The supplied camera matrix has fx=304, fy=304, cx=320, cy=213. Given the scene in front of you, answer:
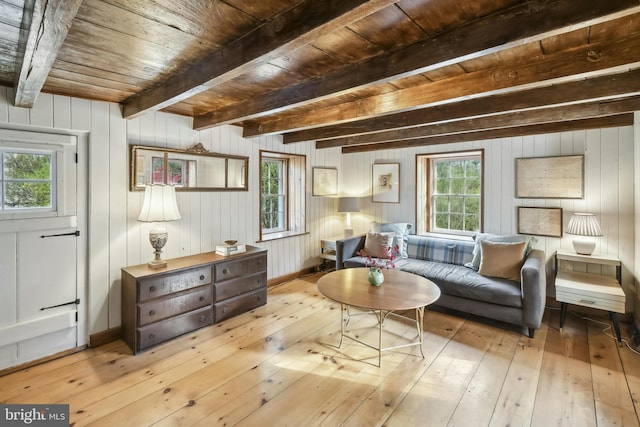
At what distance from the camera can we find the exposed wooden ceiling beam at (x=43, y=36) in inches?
44.3

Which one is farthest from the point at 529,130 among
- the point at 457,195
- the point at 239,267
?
the point at 239,267

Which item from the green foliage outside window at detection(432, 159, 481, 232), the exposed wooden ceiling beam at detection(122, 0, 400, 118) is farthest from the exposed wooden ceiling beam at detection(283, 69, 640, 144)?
the exposed wooden ceiling beam at detection(122, 0, 400, 118)

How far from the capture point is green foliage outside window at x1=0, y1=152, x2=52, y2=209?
230 centimetres

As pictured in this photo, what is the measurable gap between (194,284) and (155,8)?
89.7 inches

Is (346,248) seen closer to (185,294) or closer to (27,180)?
(185,294)

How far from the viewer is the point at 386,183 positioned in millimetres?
4750

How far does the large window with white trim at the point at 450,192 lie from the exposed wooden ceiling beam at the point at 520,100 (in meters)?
1.51

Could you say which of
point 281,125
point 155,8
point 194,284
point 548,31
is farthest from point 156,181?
point 548,31

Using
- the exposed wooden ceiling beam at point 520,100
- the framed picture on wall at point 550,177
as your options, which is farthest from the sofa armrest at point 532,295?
the exposed wooden ceiling beam at point 520,100

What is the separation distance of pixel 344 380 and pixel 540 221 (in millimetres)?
2911

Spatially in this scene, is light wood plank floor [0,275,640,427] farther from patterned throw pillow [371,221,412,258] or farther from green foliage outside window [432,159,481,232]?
green foliage outside window [432,159,481,232]

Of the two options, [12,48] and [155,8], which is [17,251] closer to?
[12,48]

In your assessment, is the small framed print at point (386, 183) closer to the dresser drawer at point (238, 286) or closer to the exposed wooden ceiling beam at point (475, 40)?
the dresser drawer at point (238, 286)

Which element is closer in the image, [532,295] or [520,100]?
[520,100]
